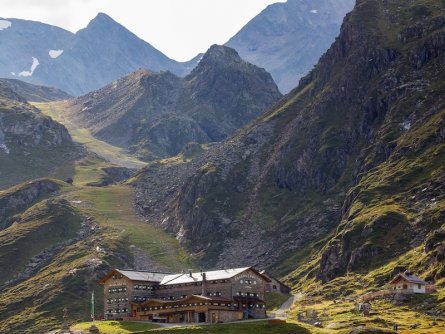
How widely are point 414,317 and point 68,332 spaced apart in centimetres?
7655

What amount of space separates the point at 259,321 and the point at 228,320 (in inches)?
415

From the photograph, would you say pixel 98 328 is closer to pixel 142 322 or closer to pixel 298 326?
pixel 142 322

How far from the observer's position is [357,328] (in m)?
172

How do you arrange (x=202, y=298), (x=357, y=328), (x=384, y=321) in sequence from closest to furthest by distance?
(x=357, y=328)
(x=384, y=321)
(x=202, y=298)

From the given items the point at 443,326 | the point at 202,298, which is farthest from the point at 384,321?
the point at 202,298

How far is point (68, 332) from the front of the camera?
639ft

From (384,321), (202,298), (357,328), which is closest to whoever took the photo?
(357,328)

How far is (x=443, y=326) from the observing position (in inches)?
7067

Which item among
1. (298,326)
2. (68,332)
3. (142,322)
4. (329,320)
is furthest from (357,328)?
(68,332)

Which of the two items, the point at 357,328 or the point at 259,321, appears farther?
the point at 259,321

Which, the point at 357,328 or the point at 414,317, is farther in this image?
the point at 414,317

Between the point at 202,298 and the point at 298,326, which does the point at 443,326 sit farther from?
the point at 202,298

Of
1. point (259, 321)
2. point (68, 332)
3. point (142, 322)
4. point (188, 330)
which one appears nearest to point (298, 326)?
point (259, 321)

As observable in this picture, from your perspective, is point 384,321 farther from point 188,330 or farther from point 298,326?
point 188,330
